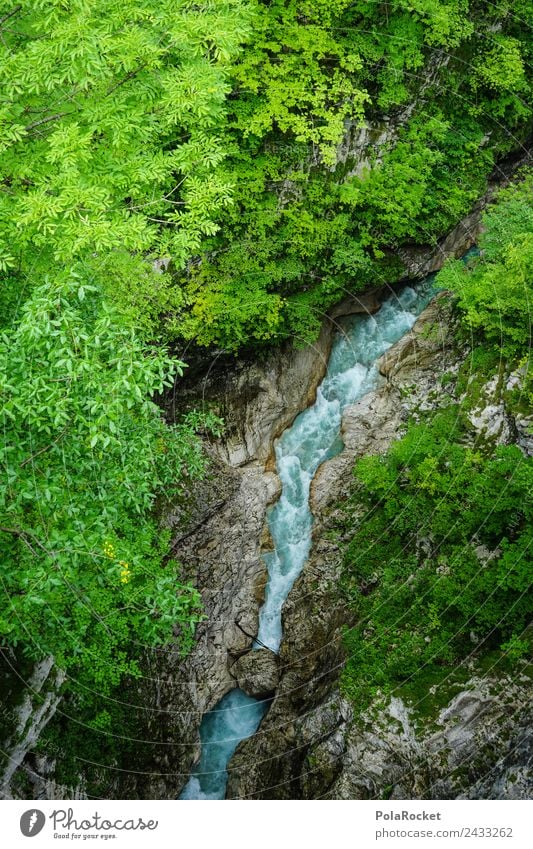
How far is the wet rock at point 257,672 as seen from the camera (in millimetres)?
11531

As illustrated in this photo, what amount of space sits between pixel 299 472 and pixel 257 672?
4137mm

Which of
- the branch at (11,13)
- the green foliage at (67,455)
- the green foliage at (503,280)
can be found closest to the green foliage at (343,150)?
the green foliage at (503,280)

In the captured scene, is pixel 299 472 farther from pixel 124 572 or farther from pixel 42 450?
pixel 42 450

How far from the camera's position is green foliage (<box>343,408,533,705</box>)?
9.12m

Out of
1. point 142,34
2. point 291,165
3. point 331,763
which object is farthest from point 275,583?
point 142,34

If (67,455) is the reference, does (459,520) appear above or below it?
below

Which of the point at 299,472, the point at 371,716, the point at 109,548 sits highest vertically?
the point at 109,548

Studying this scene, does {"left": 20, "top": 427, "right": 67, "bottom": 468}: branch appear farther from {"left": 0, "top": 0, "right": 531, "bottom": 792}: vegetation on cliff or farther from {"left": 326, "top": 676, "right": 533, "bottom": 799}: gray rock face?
{"left": 326, "top": 676, "right": 533, "bottom": 799}: gray rock face

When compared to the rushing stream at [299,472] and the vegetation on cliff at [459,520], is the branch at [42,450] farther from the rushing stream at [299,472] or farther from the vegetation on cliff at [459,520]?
the rushing stream at [299,472]

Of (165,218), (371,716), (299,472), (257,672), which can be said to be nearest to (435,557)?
(371,716)

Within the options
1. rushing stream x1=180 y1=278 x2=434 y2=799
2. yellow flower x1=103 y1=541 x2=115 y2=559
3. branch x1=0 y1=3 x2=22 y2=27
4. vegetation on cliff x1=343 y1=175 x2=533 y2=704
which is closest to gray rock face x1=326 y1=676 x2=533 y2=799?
vegetation on cliff x1=343 y1=175 x2=533 y2=704

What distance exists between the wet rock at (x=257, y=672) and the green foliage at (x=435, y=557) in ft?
6.59

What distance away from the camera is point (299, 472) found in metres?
13.3

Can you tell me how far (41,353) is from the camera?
5633mm
